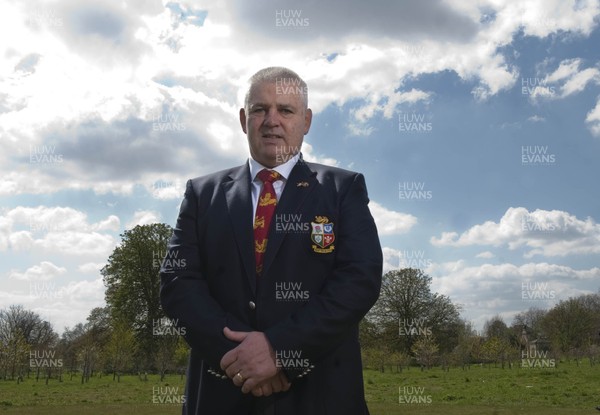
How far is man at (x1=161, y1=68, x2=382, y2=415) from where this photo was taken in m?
3.47

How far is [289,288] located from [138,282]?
4702cm

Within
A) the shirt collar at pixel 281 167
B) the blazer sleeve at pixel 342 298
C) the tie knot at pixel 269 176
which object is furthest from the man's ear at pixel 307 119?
the blazer sleeve at pixel 342 298

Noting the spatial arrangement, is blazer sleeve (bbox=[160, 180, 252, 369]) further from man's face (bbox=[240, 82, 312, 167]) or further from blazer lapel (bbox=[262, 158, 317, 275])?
man's face (bbox=[240, 82, 312, 167])

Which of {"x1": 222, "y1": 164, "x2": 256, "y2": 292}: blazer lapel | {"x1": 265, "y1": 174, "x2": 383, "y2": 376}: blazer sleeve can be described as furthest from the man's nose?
{"x1": 265, "y1": 174, "x2": 383, "y2": 376}: blazer sleeve

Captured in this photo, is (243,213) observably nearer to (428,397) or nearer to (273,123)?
(273,123)

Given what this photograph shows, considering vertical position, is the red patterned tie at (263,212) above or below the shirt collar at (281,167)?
below

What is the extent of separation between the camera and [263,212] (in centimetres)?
397

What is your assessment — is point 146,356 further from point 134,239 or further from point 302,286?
point 302,286

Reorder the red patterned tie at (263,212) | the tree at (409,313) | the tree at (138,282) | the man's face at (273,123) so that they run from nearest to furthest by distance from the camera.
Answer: the red patterned tie at (263,212) → the man's face at (273,123) → the tree at (138,282) → the tree at (409,313)

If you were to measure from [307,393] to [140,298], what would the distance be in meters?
47.3

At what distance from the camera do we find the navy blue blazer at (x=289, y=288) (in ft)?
11.5

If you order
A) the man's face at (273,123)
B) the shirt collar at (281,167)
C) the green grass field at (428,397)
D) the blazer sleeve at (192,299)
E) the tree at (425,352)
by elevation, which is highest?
the man's face at (273,123)

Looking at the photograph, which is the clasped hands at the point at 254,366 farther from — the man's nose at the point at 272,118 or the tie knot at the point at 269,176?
the man's nose at the point at 272,118

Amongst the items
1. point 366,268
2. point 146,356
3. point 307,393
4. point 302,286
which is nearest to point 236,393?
point 307,393
